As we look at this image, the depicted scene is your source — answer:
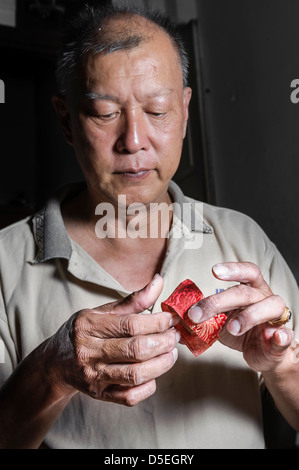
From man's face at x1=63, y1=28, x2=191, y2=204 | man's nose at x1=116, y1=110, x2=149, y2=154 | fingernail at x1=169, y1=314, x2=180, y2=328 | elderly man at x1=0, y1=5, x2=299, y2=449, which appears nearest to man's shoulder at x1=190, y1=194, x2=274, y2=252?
elderly man at x1=0, y1=5, x2=299, y2=449

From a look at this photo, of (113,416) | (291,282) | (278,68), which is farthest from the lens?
(278,68)

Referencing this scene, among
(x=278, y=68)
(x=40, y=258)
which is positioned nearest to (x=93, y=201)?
(x=40, y=258)

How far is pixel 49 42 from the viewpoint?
8.94ft

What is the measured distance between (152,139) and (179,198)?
0.73 ft

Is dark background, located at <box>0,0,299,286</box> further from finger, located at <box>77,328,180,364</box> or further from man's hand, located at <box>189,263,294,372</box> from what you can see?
finger, located at <box>77,328,180,364</box>

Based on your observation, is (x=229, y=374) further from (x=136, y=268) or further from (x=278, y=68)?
(x=278, y=68)

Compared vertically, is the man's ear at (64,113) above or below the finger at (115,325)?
above

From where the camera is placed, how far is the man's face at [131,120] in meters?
0.90

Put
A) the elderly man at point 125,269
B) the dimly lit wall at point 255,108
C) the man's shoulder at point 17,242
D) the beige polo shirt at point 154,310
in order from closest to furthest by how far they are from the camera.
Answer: the elderly man at point 125,269, the beige polo shirt at point 154,310, the man's shoulder at point 17,242, the dimly lit wall at point 255,108

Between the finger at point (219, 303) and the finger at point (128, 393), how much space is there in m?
0.11

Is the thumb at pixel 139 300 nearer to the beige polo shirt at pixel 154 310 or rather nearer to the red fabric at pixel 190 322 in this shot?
the red fabric at pixel 190 322

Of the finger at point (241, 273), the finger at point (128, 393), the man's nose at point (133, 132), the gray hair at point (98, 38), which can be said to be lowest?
the finger at point (128, 393)

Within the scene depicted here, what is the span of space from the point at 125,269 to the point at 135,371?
415mm

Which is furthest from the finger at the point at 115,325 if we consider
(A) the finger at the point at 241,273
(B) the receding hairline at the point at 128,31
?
(B) the receding hairline at the point at 128,31
